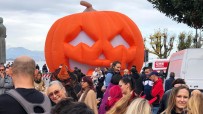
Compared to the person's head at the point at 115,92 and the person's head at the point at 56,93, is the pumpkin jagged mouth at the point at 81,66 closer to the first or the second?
the person's head at the point at 115,92

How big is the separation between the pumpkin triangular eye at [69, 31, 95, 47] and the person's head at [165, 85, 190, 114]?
16.9 m

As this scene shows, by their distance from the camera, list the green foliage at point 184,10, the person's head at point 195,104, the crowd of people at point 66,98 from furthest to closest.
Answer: the green foliage at point 184,10
the person's head at point 195,104
the crowd of people at point 66,98

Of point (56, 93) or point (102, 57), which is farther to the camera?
point (102, 57)

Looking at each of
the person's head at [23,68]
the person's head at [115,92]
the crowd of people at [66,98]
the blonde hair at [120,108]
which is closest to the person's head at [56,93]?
the crowd of people at [66,98]

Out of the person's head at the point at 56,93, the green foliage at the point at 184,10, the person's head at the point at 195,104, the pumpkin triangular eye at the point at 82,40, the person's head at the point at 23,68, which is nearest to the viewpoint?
the person's head at the point at 23,68

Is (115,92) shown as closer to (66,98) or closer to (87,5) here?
(66,98)

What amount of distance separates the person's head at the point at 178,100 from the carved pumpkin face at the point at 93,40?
1637cm

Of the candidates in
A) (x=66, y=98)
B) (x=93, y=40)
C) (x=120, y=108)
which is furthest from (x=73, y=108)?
(x=93, y=40)

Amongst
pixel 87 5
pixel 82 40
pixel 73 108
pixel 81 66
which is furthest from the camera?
pixel 87 5

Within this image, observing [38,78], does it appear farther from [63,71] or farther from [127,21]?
[127,21]

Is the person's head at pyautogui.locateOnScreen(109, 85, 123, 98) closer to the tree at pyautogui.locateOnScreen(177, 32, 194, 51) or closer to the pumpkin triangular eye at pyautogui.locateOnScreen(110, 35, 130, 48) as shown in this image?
the pumpkin triangular eye at pyautogui.locateOnScreen(110, 35, 130, 48)

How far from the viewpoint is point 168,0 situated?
2348cm

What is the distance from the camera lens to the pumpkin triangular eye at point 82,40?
22.8 metres

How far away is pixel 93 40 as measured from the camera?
22828mm
